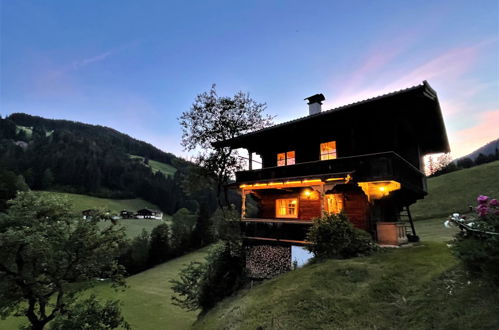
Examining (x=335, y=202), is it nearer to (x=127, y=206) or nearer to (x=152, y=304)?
(x=152, y=304)

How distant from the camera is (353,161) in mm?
15211

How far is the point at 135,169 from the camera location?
152m

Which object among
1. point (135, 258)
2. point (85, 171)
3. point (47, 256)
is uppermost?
point (85, 171)

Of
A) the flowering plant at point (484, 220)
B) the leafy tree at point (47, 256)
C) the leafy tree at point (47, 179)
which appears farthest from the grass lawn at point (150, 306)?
the leafy tree at point (47, 179)

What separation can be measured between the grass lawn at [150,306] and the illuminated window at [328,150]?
666 inches

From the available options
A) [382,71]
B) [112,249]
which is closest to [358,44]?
[382,71]

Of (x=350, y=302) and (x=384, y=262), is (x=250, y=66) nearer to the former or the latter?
(x=384, y=262)

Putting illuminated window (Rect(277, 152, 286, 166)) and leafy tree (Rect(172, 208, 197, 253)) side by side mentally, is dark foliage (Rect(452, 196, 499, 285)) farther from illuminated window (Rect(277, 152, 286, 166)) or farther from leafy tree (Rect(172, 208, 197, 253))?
leafy tree (Rect(172, 208, 197, 253))

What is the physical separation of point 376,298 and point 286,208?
11.7 metres

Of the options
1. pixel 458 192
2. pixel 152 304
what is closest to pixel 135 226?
pixel 152 304

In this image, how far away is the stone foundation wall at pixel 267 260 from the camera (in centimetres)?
1628

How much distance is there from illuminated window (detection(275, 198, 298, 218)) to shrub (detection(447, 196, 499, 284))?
12388 mm

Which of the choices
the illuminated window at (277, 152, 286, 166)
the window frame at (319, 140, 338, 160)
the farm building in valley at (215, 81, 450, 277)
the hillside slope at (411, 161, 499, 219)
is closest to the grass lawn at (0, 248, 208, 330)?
the farm building in valley at (215, 81, 450, 277)

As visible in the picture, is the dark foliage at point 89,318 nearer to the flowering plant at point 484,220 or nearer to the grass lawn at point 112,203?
the flowering plant at point 484,220
